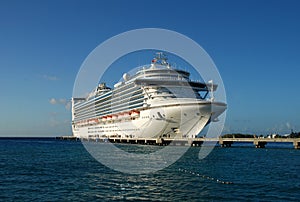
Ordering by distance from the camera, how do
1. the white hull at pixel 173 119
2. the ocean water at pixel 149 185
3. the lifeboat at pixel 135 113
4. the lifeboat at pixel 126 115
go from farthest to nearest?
the lifeboat at pixel 126 115 → the lifeboat at pixel 135 113 → the white hull at pixel 173 119 → the ocean water at pixel 149 185

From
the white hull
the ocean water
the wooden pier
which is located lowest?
the ocean water

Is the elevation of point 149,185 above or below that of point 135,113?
below

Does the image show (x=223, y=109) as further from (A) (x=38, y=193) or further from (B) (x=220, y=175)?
(A) (x=38, y=193)

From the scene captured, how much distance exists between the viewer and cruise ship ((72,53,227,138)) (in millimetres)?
63594

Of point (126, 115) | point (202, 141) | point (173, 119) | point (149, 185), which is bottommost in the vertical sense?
point (149, 185)

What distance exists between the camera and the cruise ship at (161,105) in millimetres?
63594

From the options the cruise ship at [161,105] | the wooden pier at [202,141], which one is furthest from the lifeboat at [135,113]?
the wooden pier at [202,141]

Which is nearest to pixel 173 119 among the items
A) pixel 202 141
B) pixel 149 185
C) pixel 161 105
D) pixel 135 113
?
pixel 161 105

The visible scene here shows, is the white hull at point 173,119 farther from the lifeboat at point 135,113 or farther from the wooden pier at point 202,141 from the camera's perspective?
the wooden pier at point 202,141

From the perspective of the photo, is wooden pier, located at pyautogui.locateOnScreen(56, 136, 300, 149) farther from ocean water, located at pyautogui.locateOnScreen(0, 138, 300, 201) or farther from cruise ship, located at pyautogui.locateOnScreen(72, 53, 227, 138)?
ocean water, located at pyautogui.locateOnScreen(0, 138, 300, 201)

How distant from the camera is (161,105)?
65.1 metres

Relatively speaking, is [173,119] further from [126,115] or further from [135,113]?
[126,115]

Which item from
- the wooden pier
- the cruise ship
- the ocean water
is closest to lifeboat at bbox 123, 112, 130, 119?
the cruise ship

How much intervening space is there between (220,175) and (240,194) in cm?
769
